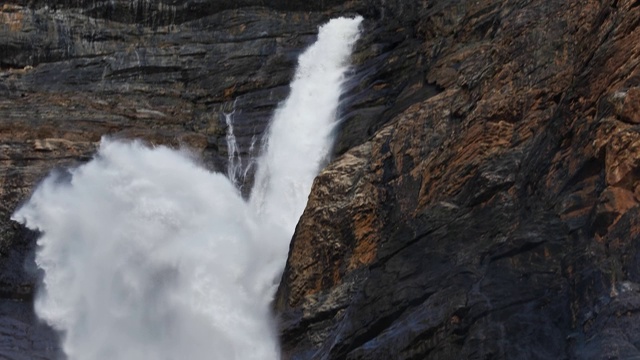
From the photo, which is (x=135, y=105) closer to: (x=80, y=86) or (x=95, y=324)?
(x=80, y=86)

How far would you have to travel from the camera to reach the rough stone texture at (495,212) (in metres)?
16.1

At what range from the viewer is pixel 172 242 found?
28531mm

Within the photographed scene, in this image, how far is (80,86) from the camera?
116 ft

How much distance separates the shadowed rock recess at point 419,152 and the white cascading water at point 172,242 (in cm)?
68

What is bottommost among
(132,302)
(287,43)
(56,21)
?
(132,302)

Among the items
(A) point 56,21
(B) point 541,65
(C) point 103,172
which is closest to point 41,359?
(C) point 103,172

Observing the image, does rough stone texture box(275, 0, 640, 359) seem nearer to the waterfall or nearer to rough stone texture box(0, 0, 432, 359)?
rough stone texture box(0, 0, 432, 359)

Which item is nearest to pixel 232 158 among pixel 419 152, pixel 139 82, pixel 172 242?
pixel 172 242

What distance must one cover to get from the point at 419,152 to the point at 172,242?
28.1 ft

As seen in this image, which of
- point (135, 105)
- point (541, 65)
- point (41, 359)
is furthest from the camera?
point (135, 105)

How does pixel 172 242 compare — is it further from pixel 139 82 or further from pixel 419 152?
pixel 139 82

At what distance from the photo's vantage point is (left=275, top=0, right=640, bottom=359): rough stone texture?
633 inches

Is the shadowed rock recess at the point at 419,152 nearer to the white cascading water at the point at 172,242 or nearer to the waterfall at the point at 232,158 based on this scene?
the waterfall at the point at 232,158

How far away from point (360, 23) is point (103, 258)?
12.9m
